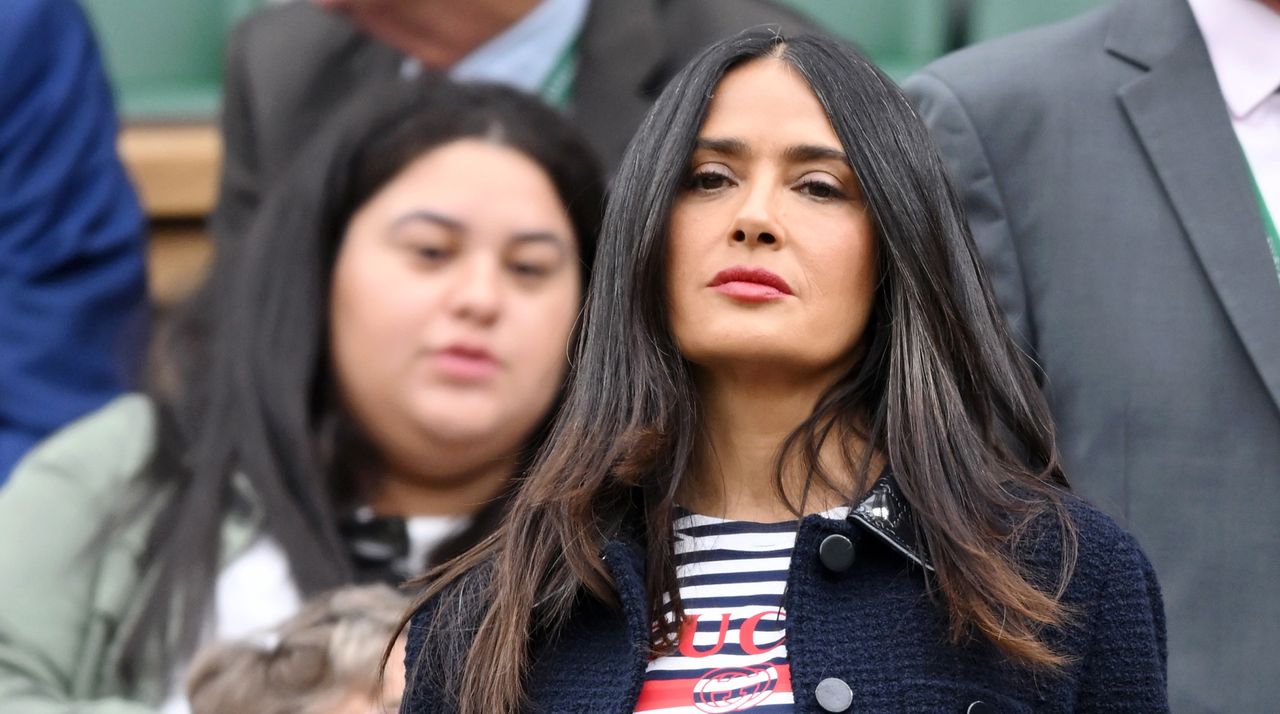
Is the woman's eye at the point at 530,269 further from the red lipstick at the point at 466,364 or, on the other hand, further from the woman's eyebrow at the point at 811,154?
the woman's eyebrow at the point at 811,154

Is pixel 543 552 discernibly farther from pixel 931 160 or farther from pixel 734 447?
pixel 931 160

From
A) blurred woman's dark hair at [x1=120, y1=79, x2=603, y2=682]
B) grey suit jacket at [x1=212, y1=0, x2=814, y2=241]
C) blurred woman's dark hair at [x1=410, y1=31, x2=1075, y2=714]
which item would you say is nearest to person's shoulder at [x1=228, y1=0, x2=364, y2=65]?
grey suit jacket at [x1=212, y1=0, x2=814, y2=241]

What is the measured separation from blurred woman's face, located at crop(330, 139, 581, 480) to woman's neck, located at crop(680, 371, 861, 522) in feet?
2.89

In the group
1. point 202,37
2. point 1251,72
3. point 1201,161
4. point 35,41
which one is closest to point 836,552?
point 1201,161

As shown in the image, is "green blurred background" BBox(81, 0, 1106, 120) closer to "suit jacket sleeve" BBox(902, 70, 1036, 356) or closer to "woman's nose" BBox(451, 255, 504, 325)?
"woman's nose" BBox(451, 255, 504, 325)

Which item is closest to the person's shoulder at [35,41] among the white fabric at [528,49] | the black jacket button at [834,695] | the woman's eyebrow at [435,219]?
the white fabric at [528,49]

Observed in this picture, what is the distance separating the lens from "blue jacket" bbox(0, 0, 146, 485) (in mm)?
2697

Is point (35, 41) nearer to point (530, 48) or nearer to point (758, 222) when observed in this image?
point (530, 48)

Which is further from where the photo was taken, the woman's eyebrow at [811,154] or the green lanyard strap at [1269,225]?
the green lanyard strap at [1269,225]

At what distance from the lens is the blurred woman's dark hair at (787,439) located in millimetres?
1472

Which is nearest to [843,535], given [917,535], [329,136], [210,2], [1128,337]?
[917,535]

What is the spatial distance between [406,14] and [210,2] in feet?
4.65

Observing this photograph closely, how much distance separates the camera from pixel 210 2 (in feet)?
13.9

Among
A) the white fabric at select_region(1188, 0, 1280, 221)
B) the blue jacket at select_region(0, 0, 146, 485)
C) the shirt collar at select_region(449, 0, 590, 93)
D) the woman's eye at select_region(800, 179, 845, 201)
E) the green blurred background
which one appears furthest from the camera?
the green blurred background
